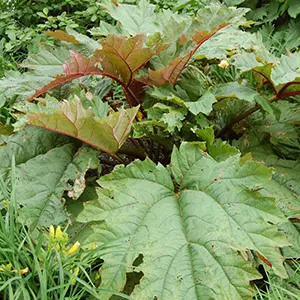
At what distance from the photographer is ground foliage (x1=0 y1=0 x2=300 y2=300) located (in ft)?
5.28

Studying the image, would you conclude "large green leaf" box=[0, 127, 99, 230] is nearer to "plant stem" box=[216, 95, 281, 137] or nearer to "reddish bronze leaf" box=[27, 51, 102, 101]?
"reddish bronze leaf" box=[27, 51, 102, 101]

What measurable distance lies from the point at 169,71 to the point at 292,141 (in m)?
0.72

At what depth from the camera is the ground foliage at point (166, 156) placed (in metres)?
1.61

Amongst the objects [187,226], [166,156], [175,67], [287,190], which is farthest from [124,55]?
[287,190]

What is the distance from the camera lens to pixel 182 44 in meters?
2.11

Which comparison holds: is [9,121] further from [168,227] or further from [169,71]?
[168,227]

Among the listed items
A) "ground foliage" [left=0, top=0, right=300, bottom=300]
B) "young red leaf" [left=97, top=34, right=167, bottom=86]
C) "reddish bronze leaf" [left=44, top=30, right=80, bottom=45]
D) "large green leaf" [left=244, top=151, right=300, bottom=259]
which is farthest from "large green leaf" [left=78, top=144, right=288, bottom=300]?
"reddish bronze leaf" [left=44, top=30, right=80, bottom=45]

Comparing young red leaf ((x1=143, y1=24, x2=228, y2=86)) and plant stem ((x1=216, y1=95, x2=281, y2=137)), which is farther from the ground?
young red leaf ((x1=143, y1=24, x2=228, y2=86))

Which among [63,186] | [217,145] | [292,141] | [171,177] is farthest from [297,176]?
[63,186]

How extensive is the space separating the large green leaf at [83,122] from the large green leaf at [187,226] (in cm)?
18

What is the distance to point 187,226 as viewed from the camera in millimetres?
1705

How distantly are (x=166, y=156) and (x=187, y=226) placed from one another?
2.22 feet

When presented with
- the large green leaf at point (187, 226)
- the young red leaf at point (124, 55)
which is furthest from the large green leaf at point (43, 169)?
the young red leaf at point (124, 55)

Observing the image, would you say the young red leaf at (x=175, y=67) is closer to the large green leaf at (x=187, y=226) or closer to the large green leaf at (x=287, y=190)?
the large green leaf at (x=187, y=226)
